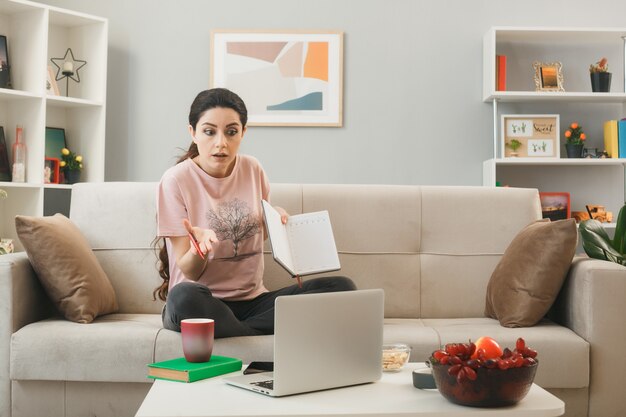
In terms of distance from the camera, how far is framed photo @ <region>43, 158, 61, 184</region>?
13.5 ft

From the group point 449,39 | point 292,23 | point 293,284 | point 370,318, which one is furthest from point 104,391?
point 449,39

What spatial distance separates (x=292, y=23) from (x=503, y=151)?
4.48 ft

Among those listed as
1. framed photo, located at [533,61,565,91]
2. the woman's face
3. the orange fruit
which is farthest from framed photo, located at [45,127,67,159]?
the orange fruit

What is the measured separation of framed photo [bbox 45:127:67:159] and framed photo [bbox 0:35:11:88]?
332 mm

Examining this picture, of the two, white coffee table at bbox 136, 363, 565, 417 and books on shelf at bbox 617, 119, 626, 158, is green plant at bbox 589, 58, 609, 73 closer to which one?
books on shelf at bbox 617, 119, 626, 158

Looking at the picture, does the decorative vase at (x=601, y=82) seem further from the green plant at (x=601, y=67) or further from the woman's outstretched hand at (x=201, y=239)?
the woman's outstretched hand at (x=201, y=239)

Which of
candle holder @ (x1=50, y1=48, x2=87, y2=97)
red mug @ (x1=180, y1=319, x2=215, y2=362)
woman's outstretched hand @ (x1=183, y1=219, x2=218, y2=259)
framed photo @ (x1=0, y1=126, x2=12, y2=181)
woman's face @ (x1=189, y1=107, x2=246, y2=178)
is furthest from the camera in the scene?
candle holder @ (x1=50, y1=48, x2=87, y2=97)

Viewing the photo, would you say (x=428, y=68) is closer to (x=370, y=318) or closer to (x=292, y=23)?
(x=292, y=23)

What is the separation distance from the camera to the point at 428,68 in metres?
4.42

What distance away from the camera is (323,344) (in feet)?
5.32

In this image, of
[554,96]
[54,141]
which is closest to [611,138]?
[554,96]

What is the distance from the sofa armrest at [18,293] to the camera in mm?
2410

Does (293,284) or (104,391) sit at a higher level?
(293,284)

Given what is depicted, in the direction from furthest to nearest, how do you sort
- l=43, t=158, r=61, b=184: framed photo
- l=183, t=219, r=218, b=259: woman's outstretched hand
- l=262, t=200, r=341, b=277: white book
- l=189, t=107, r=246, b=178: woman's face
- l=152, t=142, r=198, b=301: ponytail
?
A: 1. l=43, t=158, r=61, b=184: framed photo
2. l=152, t=142, r=198, b=301: ponytail
3. l=189, t=107, r=246, b=178: woman's face
4. l=262, t=200, r=341, b=277: white book
5. l=183, t=219, r=218, b=259: woman's outstretched hand
